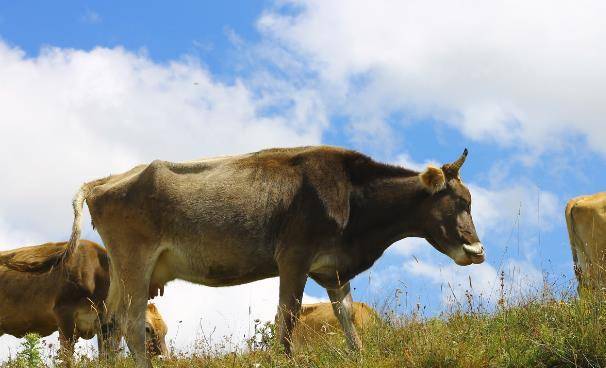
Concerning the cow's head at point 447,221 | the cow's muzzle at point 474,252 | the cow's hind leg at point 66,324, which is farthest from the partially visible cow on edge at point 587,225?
the cow's hind leg at point 66,324

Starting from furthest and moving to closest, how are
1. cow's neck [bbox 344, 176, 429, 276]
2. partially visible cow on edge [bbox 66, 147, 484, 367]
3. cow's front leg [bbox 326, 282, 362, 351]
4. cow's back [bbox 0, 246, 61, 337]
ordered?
cow's back [bbox 0, 246, 61, 337] → cow's neck [bbox 344, 176, 429, 276] → cow's front leg [bbox 326, 282, 362, 351] → partially visible cow on edge [bbox 66, 147, 484, 367]

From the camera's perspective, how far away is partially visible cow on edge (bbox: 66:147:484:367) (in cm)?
1149

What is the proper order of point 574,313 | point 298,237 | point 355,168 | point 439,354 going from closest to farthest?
point 439,354, point 574,313, point 298,237, point 355,168

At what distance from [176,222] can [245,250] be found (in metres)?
0.95

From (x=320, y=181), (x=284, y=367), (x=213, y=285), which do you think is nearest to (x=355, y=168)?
(x=320, y=181)

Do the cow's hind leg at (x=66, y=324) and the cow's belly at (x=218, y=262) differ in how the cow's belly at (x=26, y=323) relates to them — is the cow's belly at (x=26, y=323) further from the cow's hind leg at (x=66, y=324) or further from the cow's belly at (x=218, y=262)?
the cow's belly at (x=218, y=262)

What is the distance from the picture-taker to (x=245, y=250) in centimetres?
1148

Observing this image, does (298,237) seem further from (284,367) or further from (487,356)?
(487,356)

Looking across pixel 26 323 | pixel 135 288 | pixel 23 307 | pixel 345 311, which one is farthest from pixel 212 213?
pixel 26 323

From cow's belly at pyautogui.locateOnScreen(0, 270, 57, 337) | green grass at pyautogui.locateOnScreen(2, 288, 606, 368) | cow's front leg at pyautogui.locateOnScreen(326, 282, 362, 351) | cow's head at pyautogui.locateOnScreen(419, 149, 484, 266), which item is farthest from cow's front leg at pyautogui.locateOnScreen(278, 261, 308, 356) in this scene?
cow's belly at pyautogui.locateOnScreen(0, 270, 57, 337)

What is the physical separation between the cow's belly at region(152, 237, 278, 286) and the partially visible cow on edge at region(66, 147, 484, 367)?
12mm

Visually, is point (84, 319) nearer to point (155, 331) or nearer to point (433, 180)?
point (155, 331)

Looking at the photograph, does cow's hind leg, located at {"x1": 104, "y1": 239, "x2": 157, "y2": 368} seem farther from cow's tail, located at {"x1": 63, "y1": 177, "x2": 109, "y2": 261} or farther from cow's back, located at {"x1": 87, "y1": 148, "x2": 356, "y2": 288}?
cow's tail, located at {"x1": 63, "y1": 177, "x2": 109, "y2": 261}

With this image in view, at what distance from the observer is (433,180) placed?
12461 mm
